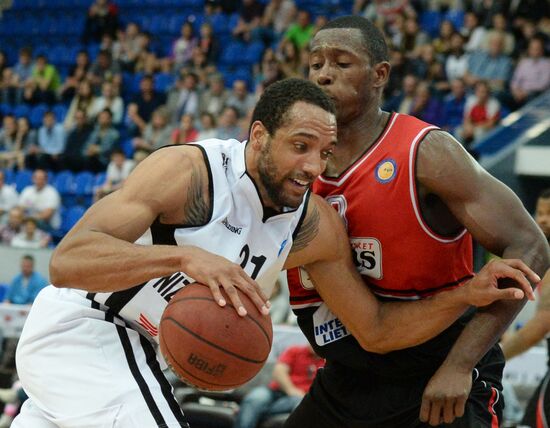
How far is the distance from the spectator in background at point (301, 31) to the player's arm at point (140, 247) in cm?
1170

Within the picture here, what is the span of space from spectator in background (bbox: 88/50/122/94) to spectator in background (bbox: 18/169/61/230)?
3.23 meters

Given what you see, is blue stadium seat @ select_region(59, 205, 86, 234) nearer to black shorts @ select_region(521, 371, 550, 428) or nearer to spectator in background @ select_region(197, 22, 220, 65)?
spectator in background @ select_region(197, 22, 220, 65)

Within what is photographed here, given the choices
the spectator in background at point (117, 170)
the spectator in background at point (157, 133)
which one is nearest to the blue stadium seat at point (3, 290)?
the spectator in background at point (117, 170)

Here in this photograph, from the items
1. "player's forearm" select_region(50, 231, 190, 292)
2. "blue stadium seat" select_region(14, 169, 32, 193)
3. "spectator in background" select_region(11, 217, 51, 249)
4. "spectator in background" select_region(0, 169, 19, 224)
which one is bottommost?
"spectator in background" select_region(11, 217, 51, 249)

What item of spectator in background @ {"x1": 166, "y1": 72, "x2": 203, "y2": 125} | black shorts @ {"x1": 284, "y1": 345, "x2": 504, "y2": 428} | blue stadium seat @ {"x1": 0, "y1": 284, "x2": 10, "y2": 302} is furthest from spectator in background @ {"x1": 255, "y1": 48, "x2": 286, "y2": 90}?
black shorts @ {"x1": 284, "y1": 345, "x2": 504, "y2": 428}

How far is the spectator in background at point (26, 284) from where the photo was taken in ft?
38.8

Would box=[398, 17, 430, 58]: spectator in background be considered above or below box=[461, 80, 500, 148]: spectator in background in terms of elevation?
above

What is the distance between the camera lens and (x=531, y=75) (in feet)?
40.5

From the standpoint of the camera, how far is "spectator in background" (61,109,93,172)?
15555 mm

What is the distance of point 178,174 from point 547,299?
246 cm

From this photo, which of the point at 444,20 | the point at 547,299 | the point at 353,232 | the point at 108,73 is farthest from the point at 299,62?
the point at 353,232

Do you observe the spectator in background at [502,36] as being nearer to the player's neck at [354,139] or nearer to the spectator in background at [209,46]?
the spectator in background at [209,46]

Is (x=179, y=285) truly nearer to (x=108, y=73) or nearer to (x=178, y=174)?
(x=178, y=174)

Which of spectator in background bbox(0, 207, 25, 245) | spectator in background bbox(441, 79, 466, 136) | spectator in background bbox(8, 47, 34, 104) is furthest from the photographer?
spectator in background bbox(8, 47, 34, 104)
